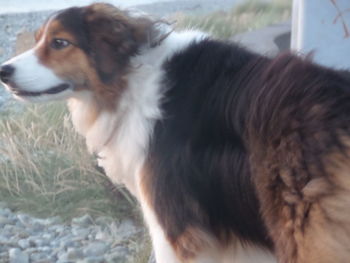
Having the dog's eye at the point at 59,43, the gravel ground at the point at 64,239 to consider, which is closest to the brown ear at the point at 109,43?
the dog's eye at the point at 59,43

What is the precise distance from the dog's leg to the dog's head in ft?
3.81


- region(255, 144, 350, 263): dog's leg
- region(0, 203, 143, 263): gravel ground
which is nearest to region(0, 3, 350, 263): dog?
region(255, 144, 350, 263): dog's leg

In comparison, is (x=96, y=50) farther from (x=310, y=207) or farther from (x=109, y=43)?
(x=310, y=207)

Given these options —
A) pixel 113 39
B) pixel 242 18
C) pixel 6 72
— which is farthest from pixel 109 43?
pixel 242 18

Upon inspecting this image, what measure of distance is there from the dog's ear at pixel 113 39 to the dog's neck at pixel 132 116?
0.21ft

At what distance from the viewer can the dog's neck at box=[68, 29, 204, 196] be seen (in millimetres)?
3799

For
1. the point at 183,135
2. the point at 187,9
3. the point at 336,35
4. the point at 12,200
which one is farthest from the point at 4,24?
the point at 183,135

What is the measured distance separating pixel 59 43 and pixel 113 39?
0.99 feet

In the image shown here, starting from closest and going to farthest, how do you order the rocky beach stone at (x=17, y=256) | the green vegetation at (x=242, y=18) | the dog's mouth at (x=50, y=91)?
the dog's mouth at (x=50, y=91)
the rocky beach stone at (x=17, y=256)
the green vegetation at (x=242, y=18)

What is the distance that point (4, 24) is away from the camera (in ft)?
59.0

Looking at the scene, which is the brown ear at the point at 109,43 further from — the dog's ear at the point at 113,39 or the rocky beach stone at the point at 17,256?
the rocky beach stone at the point at 17,256

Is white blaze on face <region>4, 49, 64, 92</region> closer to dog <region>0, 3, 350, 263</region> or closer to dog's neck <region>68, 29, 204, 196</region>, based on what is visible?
dog <region>0, 3, 350, 263</region>

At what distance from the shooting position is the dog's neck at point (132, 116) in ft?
12.5

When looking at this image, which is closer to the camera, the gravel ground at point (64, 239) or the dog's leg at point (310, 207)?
the dog's leg at point (310, 207)
